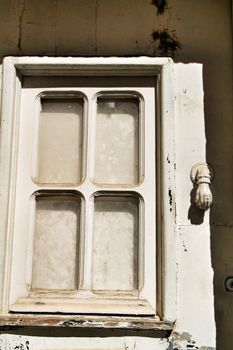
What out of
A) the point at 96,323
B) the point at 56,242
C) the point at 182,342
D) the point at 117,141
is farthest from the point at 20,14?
the point at 182,342

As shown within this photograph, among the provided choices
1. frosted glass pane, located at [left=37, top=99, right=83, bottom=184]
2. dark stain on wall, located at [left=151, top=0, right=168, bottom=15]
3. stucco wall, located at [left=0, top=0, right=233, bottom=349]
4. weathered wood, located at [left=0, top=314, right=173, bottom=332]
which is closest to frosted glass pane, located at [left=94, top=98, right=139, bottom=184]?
frosted glass pane, located at [left=37, top=99, right=83, bottom=184]

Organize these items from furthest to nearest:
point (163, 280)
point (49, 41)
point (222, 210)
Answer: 1. point (49, 41)
2. point (222, 210)
3. point (163, 280)

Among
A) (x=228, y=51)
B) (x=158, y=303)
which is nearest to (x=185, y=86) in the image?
A: (x=228, y=51)

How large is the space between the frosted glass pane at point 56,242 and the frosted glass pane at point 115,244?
0.08m

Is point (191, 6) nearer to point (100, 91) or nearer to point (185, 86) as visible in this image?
point (185, 86)

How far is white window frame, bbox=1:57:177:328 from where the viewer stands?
1.76 m

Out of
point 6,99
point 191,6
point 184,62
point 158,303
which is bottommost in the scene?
point 158,303

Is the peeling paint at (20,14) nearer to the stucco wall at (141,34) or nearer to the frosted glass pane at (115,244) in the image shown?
the stucco wall at (141,34)

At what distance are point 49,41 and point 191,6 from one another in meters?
0.55

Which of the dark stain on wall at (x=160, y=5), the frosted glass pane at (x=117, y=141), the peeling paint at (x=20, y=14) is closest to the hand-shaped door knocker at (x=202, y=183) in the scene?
the frosted glass pane at (x=117, y=141)

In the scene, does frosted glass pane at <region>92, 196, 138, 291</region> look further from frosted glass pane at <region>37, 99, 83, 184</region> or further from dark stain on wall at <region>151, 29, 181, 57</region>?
dark stain on wall at <region>151, 29, 181, 57</region>

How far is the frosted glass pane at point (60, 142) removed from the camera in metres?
1.91

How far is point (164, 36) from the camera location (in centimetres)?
199

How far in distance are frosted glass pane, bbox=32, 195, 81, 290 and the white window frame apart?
0.10 metres
